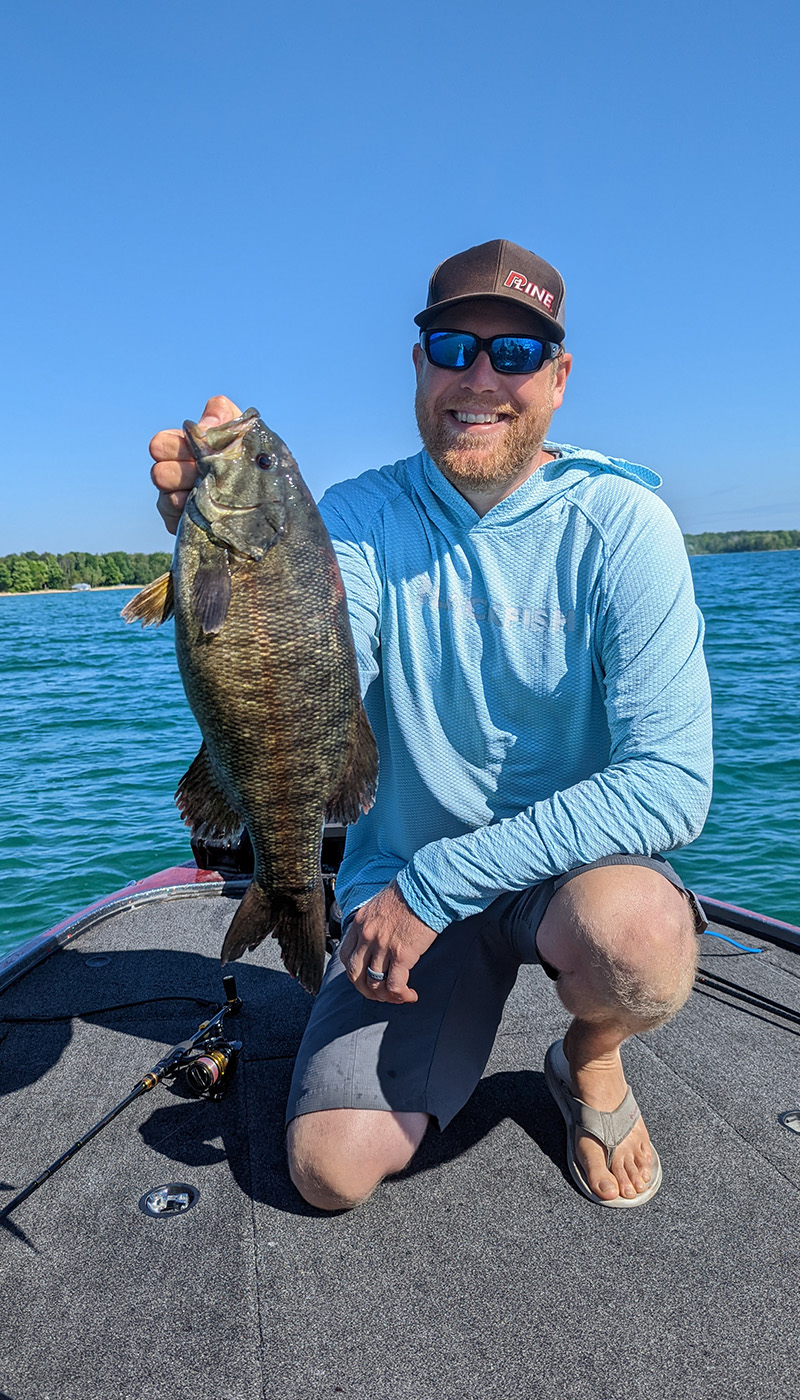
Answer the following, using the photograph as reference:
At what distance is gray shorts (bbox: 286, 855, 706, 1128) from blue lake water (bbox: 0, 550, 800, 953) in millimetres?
6461

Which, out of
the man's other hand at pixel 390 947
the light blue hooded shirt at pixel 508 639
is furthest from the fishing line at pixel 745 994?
the man's other hand at pixel 390 947

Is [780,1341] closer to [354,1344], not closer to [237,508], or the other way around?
[354,1344]

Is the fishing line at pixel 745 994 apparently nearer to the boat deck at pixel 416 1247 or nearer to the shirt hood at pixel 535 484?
the boat deck at pixel 416 1247

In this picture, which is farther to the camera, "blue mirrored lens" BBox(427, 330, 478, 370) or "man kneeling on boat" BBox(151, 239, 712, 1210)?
Answer: "blue mirrored lens" BBox(427, 330, 478, 370)

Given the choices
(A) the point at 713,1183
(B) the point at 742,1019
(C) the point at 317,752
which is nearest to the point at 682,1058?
(B) the point at 742,1019

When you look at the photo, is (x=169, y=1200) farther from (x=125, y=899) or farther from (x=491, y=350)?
(x=491, y=350)

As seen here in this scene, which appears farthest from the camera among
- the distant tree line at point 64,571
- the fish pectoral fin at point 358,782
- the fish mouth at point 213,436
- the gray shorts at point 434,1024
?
the distant tree line at point 64,571

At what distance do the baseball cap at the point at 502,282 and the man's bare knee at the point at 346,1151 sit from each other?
102 inches

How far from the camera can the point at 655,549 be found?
9.83 feet

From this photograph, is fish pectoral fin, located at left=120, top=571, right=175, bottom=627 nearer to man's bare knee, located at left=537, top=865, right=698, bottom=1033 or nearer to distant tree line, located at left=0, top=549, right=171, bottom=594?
man's bare knee, located at left=537, top=865, right=698, bottom=1033

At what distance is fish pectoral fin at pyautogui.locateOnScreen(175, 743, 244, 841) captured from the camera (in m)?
2.53

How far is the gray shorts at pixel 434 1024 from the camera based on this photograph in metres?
2.95

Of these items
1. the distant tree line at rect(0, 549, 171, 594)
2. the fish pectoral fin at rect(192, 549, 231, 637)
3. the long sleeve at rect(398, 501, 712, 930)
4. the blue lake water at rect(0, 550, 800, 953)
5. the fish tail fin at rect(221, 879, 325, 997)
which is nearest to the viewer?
the fish pectoral fin at rect(192, 549, 231, 637)

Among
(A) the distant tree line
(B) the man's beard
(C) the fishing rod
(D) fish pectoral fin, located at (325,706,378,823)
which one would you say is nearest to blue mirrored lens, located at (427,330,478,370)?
(B) the man's beard
